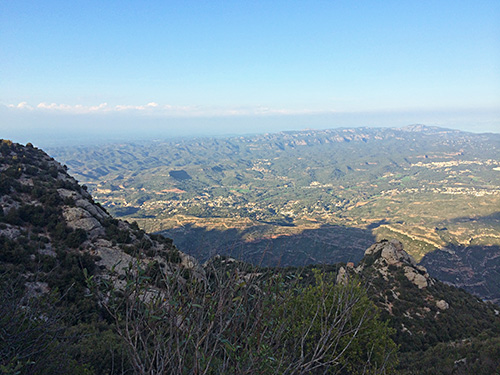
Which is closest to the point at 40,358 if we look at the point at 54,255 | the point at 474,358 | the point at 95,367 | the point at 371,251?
the point at 95,367

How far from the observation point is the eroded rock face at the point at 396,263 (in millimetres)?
27203

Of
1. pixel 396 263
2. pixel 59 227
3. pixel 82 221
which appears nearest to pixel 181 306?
pixel 59 227

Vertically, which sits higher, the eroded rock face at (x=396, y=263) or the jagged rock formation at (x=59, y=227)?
the jagged rock formation at (x=59, y=227)

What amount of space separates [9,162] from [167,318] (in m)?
33.3

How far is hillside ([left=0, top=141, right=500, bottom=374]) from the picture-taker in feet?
17.0

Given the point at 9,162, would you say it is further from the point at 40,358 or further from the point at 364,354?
the point at 364,354

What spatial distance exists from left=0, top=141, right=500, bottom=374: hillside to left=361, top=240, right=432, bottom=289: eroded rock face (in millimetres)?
160

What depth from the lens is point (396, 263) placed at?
102ft

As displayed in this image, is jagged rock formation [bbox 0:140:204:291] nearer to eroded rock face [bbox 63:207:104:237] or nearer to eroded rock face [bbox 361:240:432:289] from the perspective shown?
eroded rock face [bbox 63:207:104:237]

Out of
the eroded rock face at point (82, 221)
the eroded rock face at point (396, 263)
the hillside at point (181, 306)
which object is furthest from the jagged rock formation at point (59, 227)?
the eroded rock face at point (396, 263)

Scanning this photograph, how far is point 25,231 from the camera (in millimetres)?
18297

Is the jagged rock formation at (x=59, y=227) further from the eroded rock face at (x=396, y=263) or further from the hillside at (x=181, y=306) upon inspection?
the eroded rock face at (x=396, y=263)

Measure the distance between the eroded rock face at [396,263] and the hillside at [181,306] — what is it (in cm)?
16

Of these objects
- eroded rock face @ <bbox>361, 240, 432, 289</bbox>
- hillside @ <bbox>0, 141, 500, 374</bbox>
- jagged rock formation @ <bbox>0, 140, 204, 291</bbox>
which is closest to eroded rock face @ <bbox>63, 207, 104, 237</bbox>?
jagged rock formation @ <bbox>0, 140, 204, 291</bbox>
